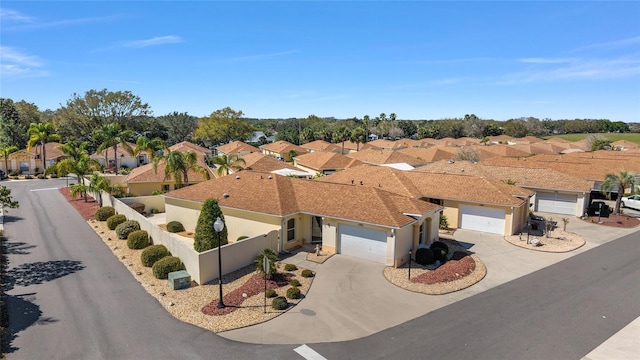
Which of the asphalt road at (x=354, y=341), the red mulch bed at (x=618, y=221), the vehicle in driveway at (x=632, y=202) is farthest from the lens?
the vehicle in driveway at (x=632, y=202)

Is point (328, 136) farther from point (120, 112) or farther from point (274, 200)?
point (274, 200)

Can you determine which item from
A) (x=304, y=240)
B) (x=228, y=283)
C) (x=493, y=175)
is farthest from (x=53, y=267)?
(x=493, y=175)

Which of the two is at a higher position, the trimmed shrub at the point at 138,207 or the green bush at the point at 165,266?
the trimmed shrub at the point at 138,207

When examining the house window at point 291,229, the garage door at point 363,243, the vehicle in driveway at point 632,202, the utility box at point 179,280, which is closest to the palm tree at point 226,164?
→ the house window at point 291,229

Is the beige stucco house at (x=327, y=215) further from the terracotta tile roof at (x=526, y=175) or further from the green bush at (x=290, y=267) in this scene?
the terracotta tile roof at (x=526, y=175)

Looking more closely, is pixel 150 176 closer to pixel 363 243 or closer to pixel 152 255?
pixel 152 255

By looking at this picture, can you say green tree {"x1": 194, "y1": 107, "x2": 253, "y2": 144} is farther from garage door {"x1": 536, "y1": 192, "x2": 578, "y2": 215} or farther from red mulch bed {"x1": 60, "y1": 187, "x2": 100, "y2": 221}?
garage door {"x1": 536, "y1": 192, "x2": 578, "y2": 215}

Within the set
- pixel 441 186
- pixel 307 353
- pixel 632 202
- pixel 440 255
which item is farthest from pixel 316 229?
pixel 632 202
